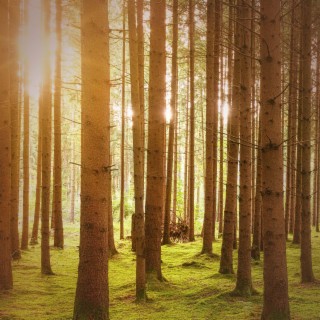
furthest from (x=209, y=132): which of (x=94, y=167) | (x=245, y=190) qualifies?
(x=94, y=167)

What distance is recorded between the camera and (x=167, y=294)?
765cm

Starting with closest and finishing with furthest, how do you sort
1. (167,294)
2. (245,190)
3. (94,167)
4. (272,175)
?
(272,175), (94,167), (245,190), (167,294)

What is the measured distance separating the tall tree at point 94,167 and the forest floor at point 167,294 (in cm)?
133

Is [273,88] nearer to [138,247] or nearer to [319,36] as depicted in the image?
[138,247]

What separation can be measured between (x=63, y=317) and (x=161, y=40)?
19.0 feet

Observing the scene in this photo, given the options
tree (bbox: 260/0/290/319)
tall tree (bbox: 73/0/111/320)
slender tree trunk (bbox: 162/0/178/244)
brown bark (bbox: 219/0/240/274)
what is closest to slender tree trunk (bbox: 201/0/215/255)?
slender tree trunk (bbox: 162/0/178/244)

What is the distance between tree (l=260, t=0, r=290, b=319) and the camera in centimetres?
505

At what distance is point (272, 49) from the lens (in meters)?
5.14

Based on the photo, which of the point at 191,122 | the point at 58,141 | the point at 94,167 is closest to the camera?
the point at 94,167

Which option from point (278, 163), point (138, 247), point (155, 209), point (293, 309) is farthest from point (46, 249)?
point (278, 163)

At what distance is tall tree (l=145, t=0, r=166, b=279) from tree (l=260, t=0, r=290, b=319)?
351cm

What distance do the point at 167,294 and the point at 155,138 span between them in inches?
127

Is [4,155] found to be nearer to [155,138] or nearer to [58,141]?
[155,138]

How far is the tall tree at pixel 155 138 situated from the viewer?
8.41m
